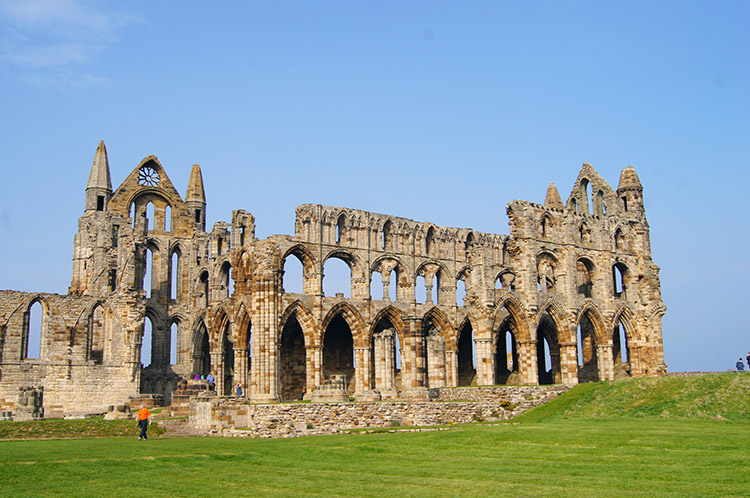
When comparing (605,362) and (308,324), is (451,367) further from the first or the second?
(605,362)

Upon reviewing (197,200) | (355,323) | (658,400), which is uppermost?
(197,200)

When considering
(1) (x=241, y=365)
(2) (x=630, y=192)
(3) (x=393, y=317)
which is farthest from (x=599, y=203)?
(1) (x=241, y=365)

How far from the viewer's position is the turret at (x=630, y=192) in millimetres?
51750

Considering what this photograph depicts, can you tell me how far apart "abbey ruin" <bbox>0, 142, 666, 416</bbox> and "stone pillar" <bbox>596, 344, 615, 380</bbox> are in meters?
0.10

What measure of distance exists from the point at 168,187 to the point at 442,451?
118ft

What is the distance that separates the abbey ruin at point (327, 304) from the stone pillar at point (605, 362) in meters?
0.10

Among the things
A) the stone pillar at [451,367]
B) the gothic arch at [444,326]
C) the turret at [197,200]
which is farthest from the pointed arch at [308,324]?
the turret at [197,200]

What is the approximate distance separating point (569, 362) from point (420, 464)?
103 feet

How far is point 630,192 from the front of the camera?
51969mm

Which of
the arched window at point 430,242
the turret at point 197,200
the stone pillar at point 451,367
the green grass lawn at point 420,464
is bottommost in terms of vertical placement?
the green grass lawn at point 420,464

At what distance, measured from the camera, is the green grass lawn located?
12633mm

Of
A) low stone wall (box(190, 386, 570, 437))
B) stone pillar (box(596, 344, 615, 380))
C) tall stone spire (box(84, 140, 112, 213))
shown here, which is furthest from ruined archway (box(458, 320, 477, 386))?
tall stone spire (box(84, 140, 112, 213))

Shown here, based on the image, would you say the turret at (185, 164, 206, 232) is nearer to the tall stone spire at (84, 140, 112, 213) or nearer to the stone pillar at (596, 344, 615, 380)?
the tall stone spire at (84, 140, 112, 213)

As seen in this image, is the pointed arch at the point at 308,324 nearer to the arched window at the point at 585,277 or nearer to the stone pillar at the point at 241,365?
the stone pillar at the point at 241,365
